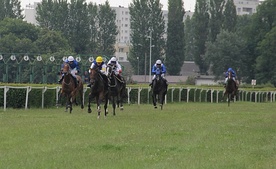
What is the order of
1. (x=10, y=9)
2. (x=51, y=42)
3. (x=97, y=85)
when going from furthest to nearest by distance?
(x=10, y=9), (x=51, y=42), (x=97, y=85)

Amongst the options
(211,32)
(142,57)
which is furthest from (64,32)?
(211,32)

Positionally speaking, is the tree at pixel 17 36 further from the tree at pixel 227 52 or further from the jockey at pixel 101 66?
the jockey at pixel 101 66

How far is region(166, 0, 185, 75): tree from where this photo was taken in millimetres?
93938

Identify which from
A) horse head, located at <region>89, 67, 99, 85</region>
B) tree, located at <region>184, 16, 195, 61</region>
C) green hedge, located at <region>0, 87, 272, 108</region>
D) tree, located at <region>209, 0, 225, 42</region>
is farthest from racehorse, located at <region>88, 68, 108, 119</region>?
tree, located at <region>184, 16, 195, 61</region>

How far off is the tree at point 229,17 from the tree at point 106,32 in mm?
14743

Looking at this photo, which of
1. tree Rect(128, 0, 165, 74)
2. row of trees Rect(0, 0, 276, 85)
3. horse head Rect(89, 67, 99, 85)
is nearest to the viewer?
horse head Rect(89, 67, 99, 85)

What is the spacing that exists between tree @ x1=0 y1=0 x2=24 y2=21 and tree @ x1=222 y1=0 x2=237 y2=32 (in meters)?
27.5

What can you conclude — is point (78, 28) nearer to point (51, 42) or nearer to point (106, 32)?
point (51, 42)

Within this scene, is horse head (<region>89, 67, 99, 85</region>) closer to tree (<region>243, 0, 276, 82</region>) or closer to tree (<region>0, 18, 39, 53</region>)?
tree (<region>0, 18, 39, 53</region>)

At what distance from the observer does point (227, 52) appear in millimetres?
95938

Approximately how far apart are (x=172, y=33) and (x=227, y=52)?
313 inches

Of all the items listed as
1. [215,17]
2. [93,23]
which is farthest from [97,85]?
[215,17]

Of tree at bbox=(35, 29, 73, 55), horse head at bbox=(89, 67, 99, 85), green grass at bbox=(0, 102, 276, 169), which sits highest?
tree at bbox=(35, 29, 73, 55)

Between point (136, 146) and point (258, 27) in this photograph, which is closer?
point (136, 146)
